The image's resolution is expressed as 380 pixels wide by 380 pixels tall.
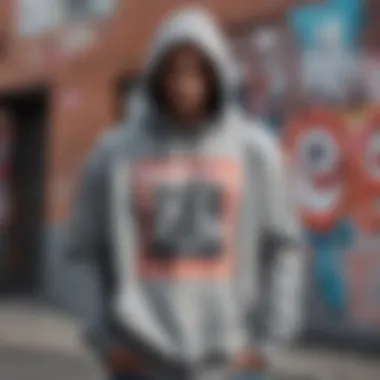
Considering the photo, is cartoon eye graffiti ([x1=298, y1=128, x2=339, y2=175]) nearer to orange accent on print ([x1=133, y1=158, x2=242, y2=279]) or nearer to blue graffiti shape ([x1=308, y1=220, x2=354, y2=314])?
blue graffiti shape ([x1=308, y1=220, x2=354, y2=314])

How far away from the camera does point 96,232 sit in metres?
2.30

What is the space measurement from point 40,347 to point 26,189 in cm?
323

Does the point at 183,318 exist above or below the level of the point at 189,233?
below

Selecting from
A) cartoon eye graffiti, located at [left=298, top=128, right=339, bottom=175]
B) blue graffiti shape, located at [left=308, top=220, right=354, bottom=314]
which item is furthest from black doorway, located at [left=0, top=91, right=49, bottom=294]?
blue graffiti shape, located at [left=308, top=220, right=354, bottom=314]

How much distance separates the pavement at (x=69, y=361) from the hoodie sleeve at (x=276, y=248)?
3561mm

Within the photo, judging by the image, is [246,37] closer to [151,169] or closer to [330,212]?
[330,212]

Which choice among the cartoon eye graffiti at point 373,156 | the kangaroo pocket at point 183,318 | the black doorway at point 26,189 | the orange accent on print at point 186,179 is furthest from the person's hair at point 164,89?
the black doorway at point 26,189

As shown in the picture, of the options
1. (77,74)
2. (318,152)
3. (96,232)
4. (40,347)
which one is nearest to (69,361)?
(40,347)

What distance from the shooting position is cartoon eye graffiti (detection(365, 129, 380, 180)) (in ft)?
23.2

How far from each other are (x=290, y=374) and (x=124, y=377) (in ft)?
14.1

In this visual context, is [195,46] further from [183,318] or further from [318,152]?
[318,152]

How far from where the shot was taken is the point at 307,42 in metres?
7.55

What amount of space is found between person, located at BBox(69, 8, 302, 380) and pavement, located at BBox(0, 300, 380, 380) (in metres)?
3.59

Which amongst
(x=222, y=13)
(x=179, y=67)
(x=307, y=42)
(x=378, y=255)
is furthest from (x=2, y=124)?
(x=179, y=67)
